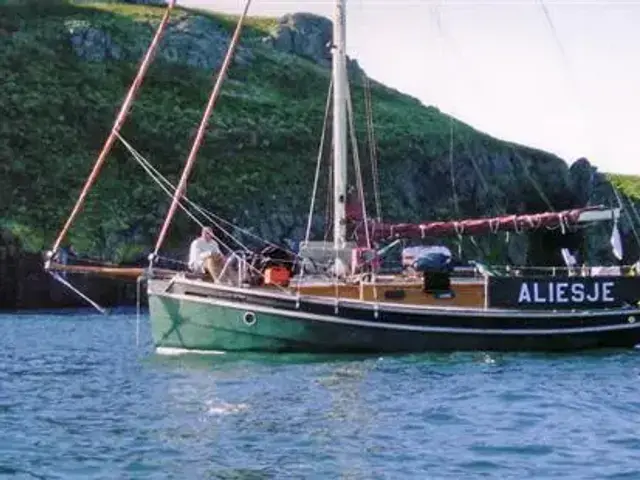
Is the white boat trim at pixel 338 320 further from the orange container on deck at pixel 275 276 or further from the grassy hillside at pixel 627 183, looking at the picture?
the grassy hillside at pixel 627 183

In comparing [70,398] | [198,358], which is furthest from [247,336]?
[70,398]

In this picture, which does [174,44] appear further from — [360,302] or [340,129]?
[360,302]

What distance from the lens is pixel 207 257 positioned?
126ft

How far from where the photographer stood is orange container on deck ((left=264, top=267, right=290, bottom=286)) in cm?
3847

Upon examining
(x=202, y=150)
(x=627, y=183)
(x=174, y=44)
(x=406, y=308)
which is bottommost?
(x=406, y=308)

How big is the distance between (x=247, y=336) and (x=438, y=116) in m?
94.5

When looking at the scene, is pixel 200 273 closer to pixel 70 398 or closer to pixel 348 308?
pixel 348 308

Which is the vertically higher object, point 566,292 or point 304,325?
point 566,292

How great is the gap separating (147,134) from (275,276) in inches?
2435

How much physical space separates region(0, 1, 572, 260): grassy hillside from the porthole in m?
40.8

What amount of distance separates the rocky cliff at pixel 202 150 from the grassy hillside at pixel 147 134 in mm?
152

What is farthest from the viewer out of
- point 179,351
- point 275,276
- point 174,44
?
point 174,44

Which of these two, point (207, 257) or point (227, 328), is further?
point (207, 257)

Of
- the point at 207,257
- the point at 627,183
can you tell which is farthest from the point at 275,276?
the point at 627,183
